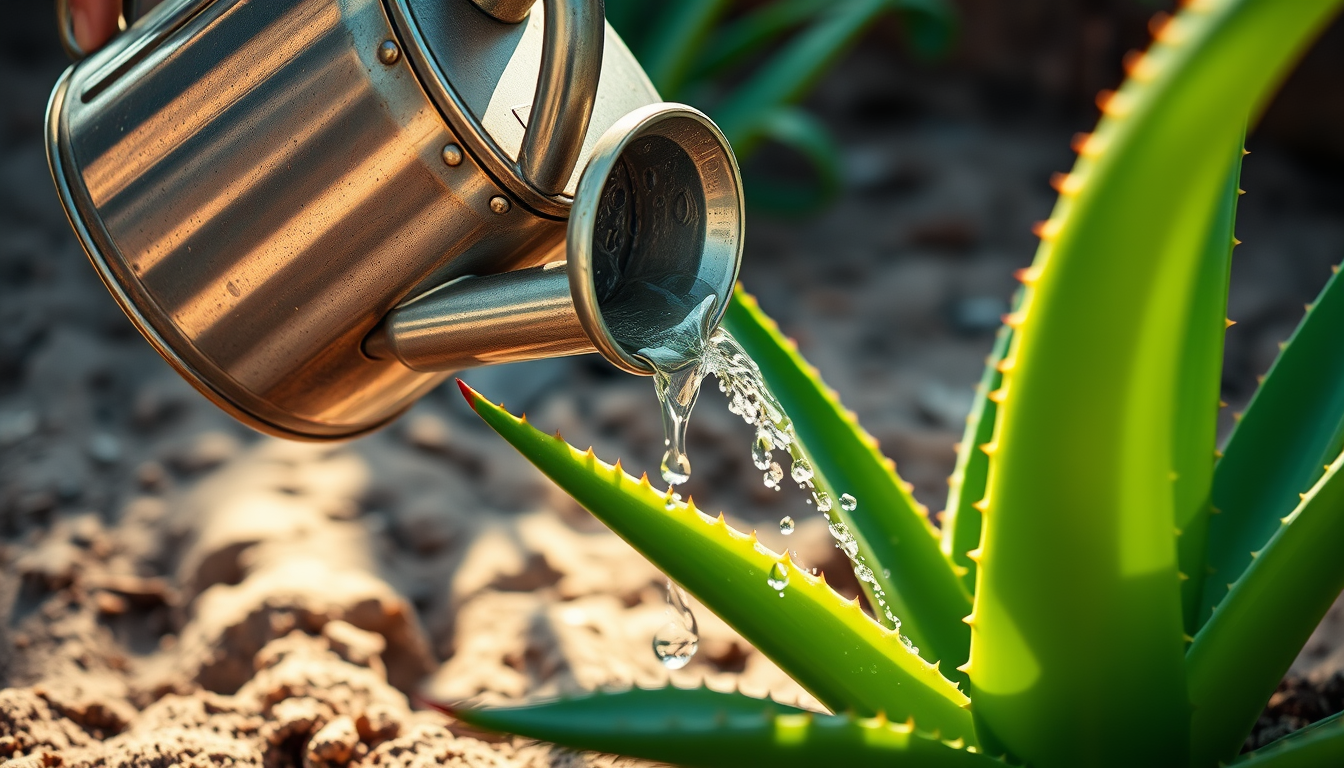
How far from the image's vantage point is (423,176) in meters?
0.59

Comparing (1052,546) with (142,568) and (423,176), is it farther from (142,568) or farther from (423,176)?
(142,568)

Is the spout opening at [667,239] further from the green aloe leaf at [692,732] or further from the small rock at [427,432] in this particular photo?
the small rock at [427,432]

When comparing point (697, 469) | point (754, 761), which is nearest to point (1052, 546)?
point (754, 761)

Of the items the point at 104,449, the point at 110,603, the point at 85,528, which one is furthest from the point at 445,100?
the point at 104,449

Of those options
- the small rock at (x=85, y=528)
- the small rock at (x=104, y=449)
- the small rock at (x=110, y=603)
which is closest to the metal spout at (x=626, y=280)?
the small rock at (x=110, y=603)

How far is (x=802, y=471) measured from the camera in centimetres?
73

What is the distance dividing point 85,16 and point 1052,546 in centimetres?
66

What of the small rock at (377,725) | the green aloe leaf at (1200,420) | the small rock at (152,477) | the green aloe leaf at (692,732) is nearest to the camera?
the green aloe leaf at (692,732)

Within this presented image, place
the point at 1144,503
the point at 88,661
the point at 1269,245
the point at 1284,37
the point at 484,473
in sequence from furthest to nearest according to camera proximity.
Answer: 1. the point at 1269,245
2. the point at 484,473
3. the point at 88,661
4. the point at 1144,503
5. the point at 1284,37

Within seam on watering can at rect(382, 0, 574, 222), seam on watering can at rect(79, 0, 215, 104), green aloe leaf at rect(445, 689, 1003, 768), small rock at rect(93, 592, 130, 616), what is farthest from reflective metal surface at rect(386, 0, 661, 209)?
small rock at rect(93, 592, 130, 616)

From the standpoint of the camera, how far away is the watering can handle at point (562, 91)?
548 mm

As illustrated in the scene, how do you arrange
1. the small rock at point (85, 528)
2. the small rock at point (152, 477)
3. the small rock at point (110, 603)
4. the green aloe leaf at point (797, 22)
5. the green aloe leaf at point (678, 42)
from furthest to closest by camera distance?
the green aloe leaf at point (797, 22), the green aloe leaf at point (678, 42), the small rock at point (152, 477), the small rock at point (85, 528), the small rock at point (110, 603)

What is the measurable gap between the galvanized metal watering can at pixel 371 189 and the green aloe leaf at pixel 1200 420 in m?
0.33

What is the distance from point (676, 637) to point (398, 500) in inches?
22.0
